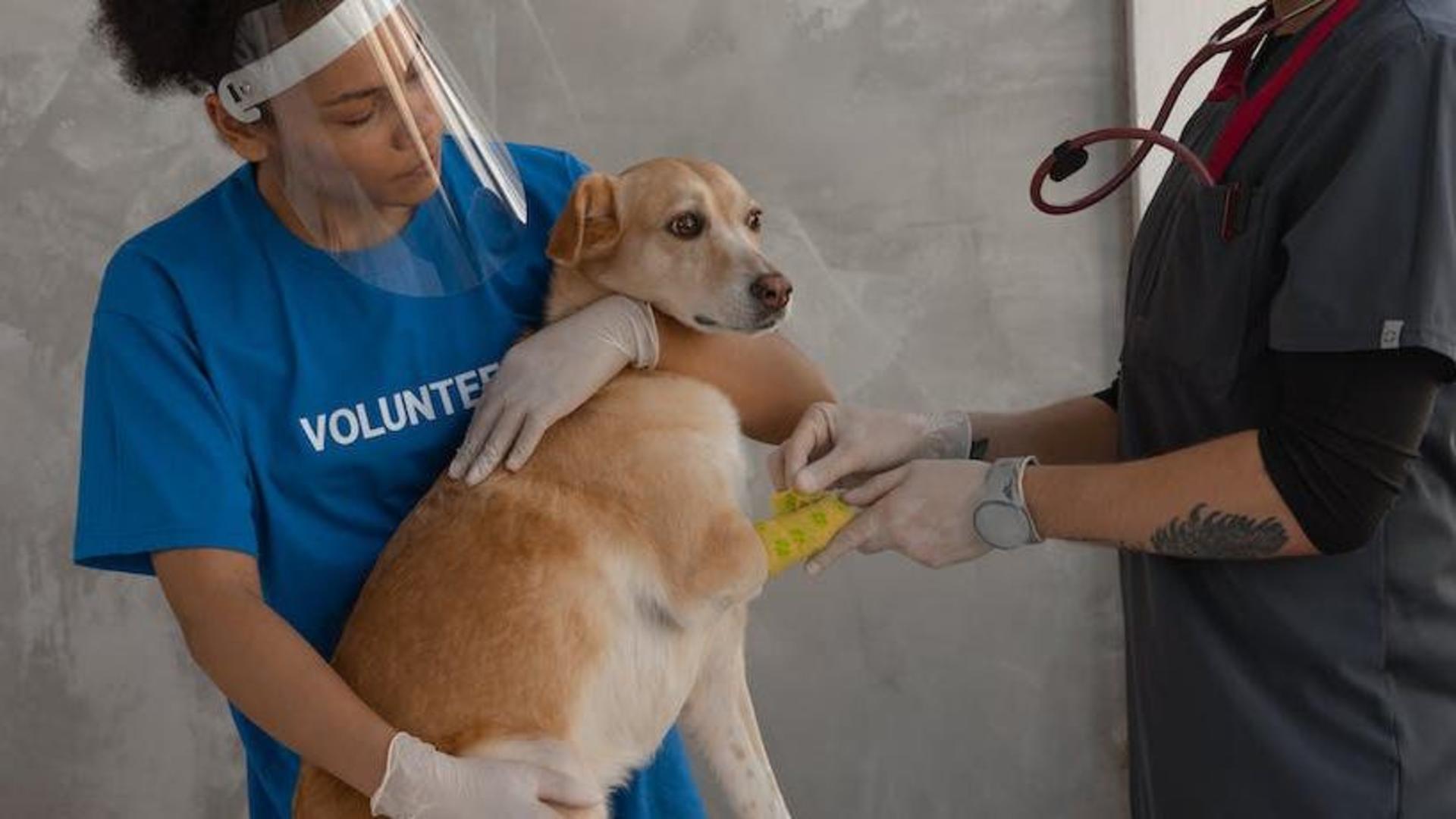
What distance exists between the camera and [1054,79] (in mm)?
2715

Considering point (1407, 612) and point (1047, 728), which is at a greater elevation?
point (1407, 612)

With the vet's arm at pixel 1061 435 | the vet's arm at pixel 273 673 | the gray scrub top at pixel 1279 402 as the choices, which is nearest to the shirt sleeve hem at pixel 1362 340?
the gray scrub top at pixel 1279 402

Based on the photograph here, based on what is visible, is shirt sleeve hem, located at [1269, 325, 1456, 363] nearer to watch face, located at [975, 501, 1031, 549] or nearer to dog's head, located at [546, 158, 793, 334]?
watch face, located at [975, 501, 1031, 549]

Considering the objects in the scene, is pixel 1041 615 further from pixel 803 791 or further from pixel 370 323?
pixel 370 323

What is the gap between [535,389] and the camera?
1.39 m

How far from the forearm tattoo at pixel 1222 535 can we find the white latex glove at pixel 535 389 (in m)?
0.54

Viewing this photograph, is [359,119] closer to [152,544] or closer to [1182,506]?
[152,544]

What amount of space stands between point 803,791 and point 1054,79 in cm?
137

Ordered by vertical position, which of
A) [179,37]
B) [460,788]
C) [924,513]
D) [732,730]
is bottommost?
[732,730]

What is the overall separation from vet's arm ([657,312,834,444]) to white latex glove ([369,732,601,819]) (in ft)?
1.52

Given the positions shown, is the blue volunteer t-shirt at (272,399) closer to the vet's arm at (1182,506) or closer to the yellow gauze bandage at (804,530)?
the yellow gauze bandage at (804,530)

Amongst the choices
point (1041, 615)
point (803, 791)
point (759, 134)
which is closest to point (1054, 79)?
point (759, 134)

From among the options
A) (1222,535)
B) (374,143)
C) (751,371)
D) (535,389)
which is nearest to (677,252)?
(751,371)

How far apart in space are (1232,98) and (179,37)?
891mm
